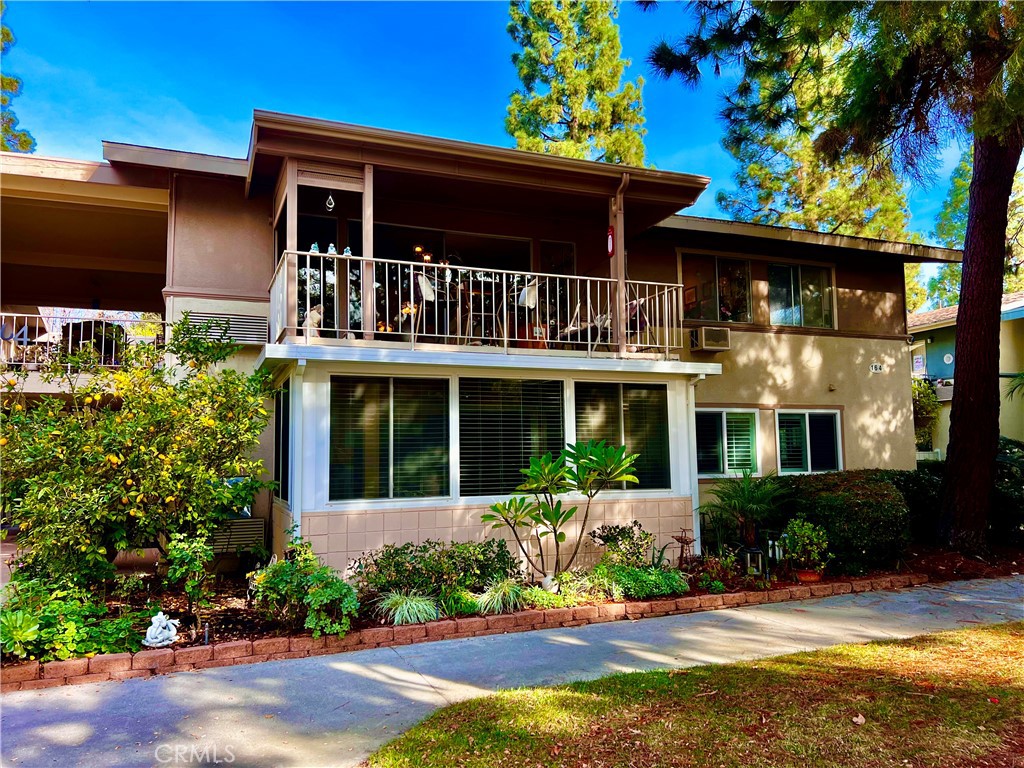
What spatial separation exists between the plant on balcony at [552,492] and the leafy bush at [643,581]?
51 cm

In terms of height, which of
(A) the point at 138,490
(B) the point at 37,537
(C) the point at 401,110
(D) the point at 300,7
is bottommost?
(B) the point at 37,537

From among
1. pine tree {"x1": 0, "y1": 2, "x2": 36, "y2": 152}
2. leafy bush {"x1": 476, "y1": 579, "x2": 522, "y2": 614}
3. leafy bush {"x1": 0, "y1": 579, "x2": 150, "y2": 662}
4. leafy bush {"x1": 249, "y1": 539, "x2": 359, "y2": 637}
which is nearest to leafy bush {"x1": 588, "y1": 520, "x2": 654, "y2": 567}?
leafy bush {"x1": 476, "y1": 579, "x2": 522, "y2": 614}

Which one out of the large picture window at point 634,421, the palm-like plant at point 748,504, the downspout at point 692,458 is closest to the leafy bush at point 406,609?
the large picture window at point 634,421

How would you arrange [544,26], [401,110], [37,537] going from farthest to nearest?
[544,26] → [401,110] → [37,537]

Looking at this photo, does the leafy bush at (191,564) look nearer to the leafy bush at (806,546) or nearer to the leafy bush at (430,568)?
the leafy bush at (430,568)

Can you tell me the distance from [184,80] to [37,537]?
8680 millimetres

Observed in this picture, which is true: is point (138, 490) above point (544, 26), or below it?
below

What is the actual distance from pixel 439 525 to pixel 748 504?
4330 millimetres

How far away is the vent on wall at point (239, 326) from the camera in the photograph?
28.9ft

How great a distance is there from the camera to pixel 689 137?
70.1ft

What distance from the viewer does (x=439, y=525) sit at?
7438mm

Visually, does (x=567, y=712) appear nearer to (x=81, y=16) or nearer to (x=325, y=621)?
(x=325, y=621)

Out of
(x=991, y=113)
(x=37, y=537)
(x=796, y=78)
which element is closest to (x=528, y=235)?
(x=796, y=78)

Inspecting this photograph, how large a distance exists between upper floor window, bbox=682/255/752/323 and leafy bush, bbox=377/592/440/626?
6.88 m
